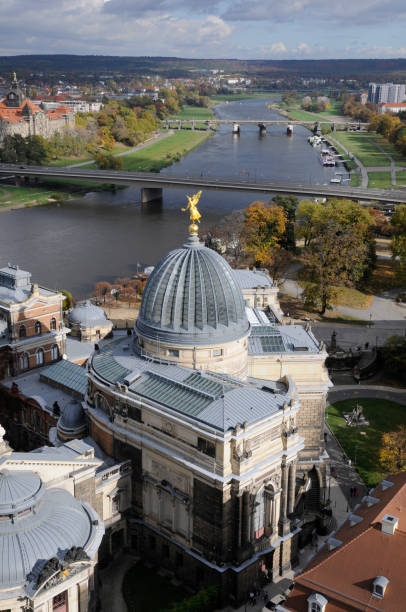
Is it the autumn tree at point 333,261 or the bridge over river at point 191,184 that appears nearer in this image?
the autumn tree at point 333,261

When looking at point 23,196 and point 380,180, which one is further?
point 380,180

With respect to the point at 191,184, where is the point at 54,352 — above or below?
below

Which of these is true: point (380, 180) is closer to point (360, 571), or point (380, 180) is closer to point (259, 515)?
point (259, 515)

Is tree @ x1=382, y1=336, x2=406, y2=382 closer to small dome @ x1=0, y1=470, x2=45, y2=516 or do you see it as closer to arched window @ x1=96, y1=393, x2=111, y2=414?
arched window @ x1=96, y1=393, x2=111, y2=414

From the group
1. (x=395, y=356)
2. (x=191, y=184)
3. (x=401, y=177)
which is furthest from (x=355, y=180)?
(x=395, y=356)

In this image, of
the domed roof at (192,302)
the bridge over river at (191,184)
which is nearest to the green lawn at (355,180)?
the bridge over river at (191,184)

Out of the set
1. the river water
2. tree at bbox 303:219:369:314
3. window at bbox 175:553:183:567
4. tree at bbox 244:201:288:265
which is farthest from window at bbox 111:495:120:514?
tree at bbox 244:201:288:265

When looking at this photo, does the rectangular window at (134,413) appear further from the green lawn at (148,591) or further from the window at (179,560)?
the green lawn at (148,591)
